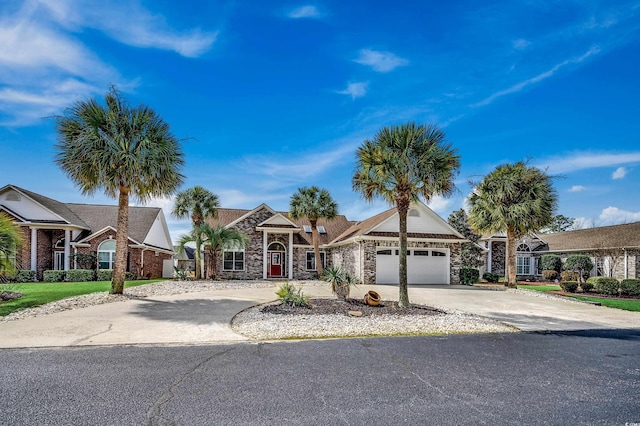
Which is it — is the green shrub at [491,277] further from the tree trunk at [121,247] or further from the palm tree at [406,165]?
the tree trunk at [121,247]

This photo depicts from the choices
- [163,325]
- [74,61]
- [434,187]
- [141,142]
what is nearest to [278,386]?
[163,325]

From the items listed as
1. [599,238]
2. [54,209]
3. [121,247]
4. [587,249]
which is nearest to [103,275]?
[54,209]

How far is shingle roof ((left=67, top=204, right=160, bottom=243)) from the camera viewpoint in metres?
27.0

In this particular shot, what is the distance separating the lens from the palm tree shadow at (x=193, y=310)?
33.8 ft

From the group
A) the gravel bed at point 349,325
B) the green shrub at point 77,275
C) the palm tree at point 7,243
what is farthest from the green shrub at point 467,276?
the palm tree at point 7,243

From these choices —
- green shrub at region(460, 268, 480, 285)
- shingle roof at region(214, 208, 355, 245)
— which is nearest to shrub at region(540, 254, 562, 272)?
green shrub at region(460, 268, 480, 285)

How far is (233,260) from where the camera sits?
27141 millimetres

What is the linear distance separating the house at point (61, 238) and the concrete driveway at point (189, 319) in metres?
13.3

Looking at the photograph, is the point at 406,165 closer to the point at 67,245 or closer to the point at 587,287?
the point at 587,287

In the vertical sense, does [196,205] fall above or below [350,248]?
above

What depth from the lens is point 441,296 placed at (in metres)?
17.4

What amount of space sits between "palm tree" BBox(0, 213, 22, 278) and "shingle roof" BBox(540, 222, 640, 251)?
A: 33.0 metres

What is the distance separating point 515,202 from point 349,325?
1757 cm

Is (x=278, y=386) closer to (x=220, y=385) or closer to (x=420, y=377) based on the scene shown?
(x=220, y=385)
